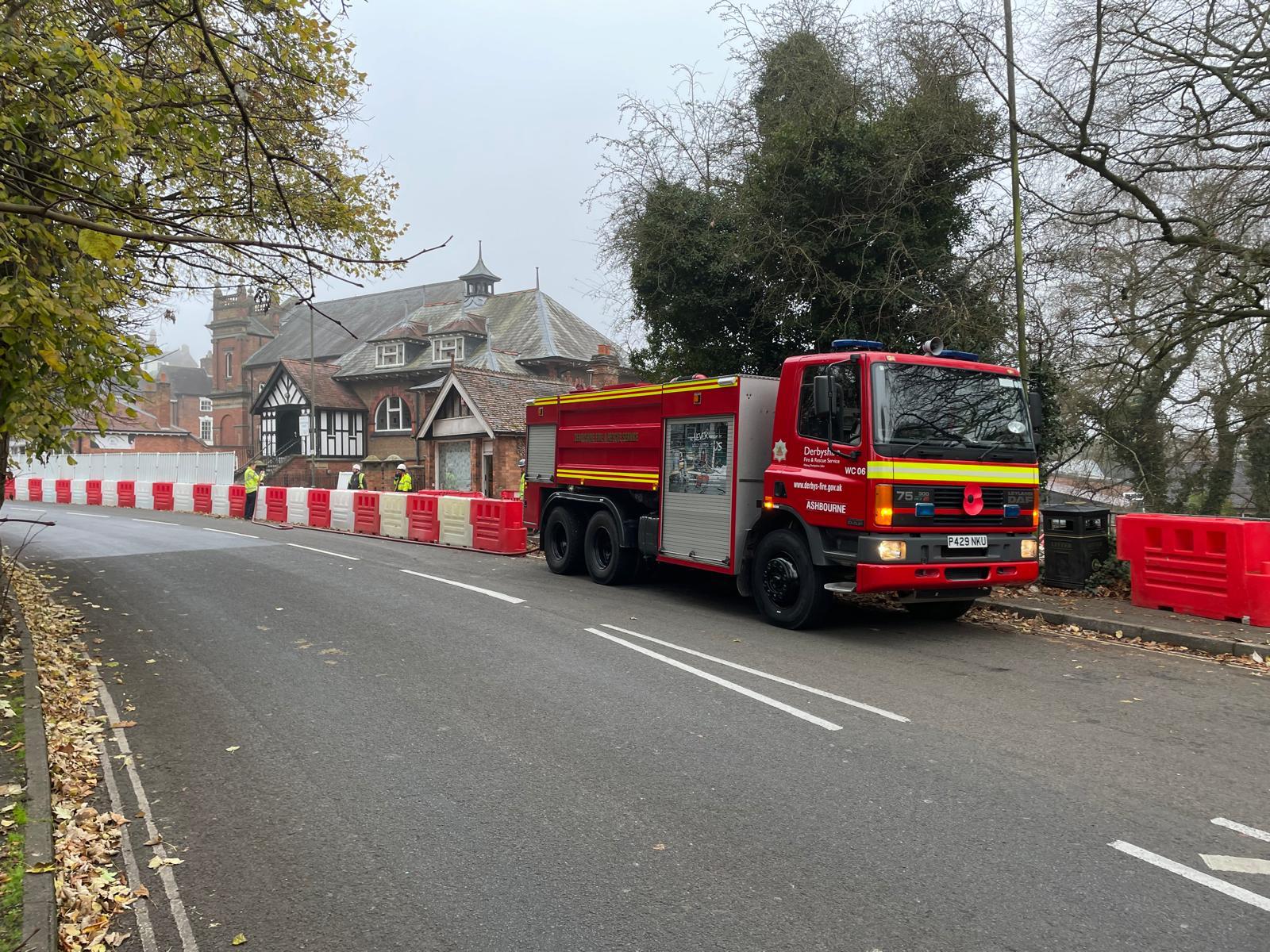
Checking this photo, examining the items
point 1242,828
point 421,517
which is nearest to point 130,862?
point 1242,828

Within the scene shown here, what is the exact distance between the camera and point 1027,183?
12805 millimetres

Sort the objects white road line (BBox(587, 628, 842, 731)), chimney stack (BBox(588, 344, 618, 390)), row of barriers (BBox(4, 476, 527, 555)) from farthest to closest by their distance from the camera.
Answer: chimney stack (BBox(588, 344, 618, 390))
row of barriers (BBox(4, 476, 527, 555))
white road line (BBox(587, 628, 842, 731))

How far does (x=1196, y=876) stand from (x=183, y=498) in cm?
3181

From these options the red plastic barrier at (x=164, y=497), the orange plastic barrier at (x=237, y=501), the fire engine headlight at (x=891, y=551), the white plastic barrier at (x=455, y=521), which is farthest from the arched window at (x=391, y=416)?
the fire engine headlight at (x=891, y=551)

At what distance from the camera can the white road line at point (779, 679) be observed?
241 inches

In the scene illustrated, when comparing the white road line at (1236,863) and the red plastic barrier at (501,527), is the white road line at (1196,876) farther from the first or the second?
the red plastic barrier at (501,527)

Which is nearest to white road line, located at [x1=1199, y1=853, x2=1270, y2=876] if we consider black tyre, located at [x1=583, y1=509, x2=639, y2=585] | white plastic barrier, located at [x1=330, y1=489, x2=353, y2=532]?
black tyre, located at [x1=583, y1=509, x2=639, y2=585]

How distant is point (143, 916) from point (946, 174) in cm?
1355

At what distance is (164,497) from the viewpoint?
→ 101 ft

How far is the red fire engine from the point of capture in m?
8.41

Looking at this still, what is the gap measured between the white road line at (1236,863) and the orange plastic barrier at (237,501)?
88.7 feet

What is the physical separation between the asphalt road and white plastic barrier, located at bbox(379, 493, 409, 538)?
10.9 m

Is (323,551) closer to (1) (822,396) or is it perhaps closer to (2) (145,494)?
(1) (822,396)

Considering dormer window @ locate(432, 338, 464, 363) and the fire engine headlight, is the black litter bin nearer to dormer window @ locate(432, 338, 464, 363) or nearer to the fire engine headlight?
the fire engine headlight
